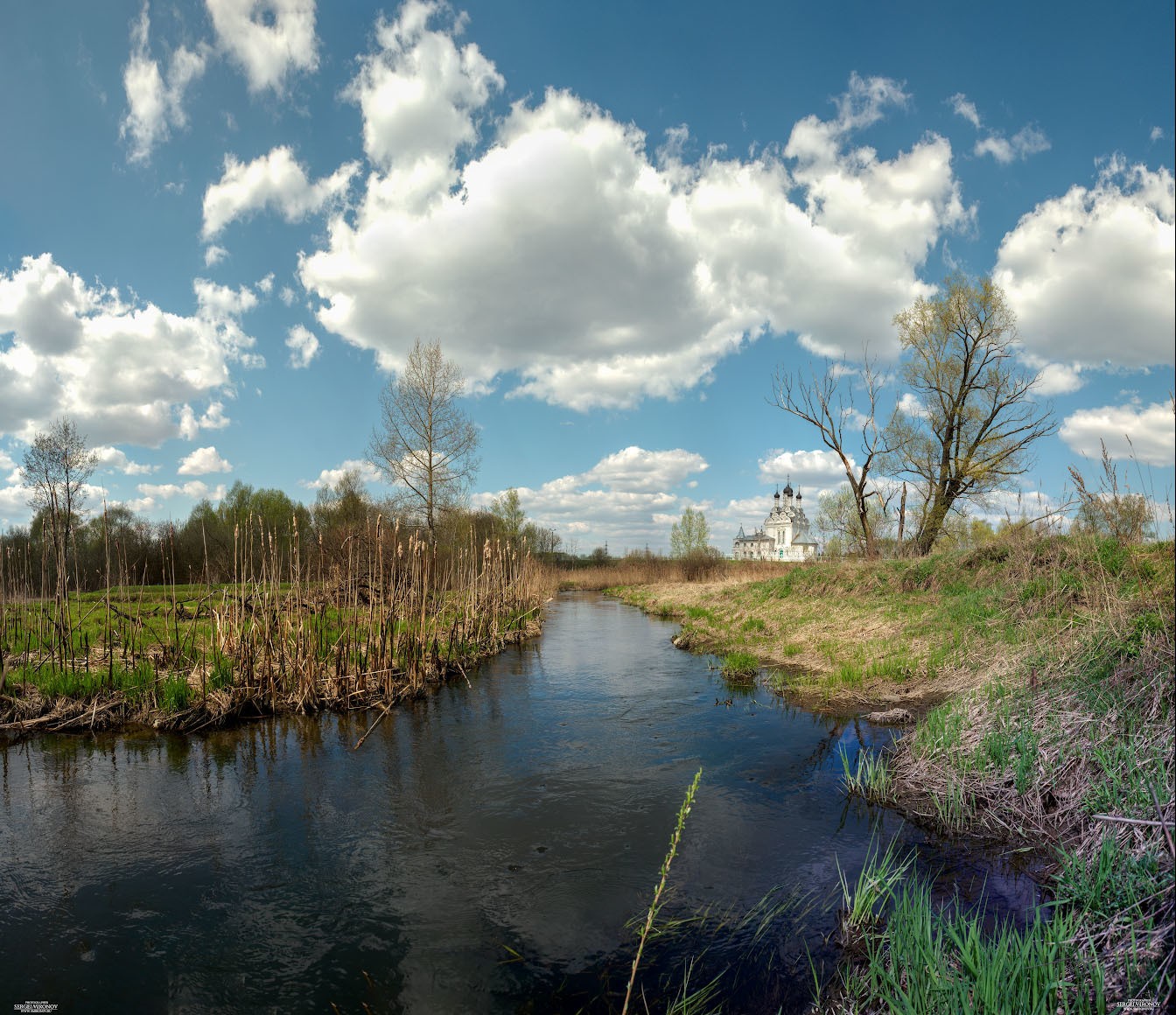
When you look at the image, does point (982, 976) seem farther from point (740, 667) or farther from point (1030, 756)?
point (740, 667)

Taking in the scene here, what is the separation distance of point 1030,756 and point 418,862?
16.4ft

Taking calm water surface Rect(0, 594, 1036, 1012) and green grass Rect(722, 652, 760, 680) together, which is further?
green grass Rect(722, 652, 760, 680)

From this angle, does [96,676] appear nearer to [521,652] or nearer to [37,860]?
[37,860]

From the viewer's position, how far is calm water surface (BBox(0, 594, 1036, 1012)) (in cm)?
363

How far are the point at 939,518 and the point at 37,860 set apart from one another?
25.0 meters

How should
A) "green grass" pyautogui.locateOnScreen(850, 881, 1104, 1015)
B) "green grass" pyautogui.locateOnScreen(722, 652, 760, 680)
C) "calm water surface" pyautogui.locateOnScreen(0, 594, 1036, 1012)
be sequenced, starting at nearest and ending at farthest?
"green grass" pyautogui.locateOnScreen(850, 881, 1104, 1015) < "calm water surface" pyautogui.locateOnScreen(0, 594, 1036, 1012) < "green grass" pyautogui.locateOnScreen(722, 652, 760, 680)

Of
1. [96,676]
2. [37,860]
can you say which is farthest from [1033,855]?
[96,676]

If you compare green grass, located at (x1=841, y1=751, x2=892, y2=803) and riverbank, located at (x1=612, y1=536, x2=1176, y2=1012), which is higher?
riverbank, located at (x1=612, y1=536, x2=1176, y2=1012)

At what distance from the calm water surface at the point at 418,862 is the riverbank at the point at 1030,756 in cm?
51

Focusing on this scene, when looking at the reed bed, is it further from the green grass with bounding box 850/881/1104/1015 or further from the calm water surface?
the green grass with bounding box 850/881/1104/1015

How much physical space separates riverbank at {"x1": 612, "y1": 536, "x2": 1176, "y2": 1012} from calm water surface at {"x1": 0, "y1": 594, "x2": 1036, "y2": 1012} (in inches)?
20.0

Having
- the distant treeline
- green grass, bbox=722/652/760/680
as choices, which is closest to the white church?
the distant treeline

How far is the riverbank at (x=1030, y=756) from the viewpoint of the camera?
2832 millimetres

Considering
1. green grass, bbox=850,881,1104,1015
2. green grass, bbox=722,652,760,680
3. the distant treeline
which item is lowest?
green grass, bbox=722,652,760,680
